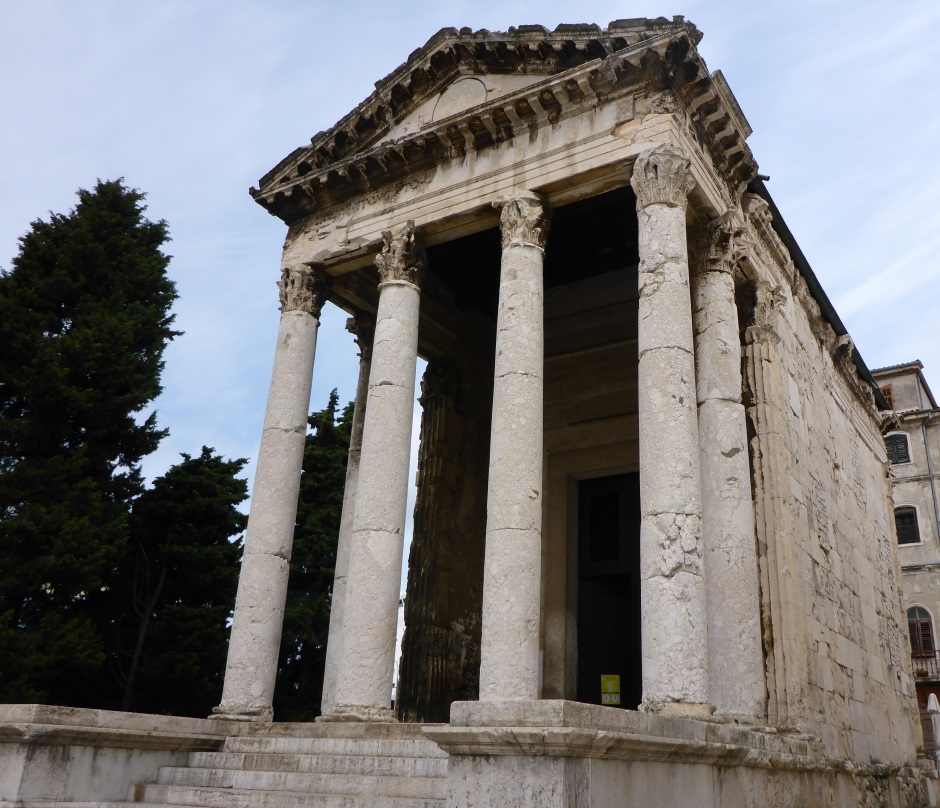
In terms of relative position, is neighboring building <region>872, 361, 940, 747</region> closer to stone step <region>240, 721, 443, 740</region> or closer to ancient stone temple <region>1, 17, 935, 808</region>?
ancient stone temple <region>1, 17, 935, 808</region>

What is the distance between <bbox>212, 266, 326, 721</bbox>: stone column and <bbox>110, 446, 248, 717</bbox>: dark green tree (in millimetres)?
7020

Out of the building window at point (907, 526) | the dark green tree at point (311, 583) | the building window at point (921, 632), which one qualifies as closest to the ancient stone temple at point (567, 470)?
the dark green tree at point (311, 583)

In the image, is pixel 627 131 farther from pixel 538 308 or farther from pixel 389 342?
pixel 389 342

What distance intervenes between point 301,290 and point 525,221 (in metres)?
3.53

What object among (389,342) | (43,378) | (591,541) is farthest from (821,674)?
(43,378)

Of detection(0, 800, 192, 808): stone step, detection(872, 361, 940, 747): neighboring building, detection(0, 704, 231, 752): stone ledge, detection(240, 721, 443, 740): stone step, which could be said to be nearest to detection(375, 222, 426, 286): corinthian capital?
detection(240, 721, 443, 740): stone step

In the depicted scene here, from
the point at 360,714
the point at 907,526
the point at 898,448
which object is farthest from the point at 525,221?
the point at 898,448

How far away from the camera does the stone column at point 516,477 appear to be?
8.23 meters

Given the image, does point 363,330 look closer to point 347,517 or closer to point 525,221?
point 347,517

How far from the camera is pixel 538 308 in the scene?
380 inches

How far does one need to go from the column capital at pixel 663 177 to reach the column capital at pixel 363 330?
18.0ft

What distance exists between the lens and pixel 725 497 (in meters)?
9.37

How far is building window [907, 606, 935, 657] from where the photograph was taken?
27688mm

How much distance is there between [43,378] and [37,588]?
3.67 meters
